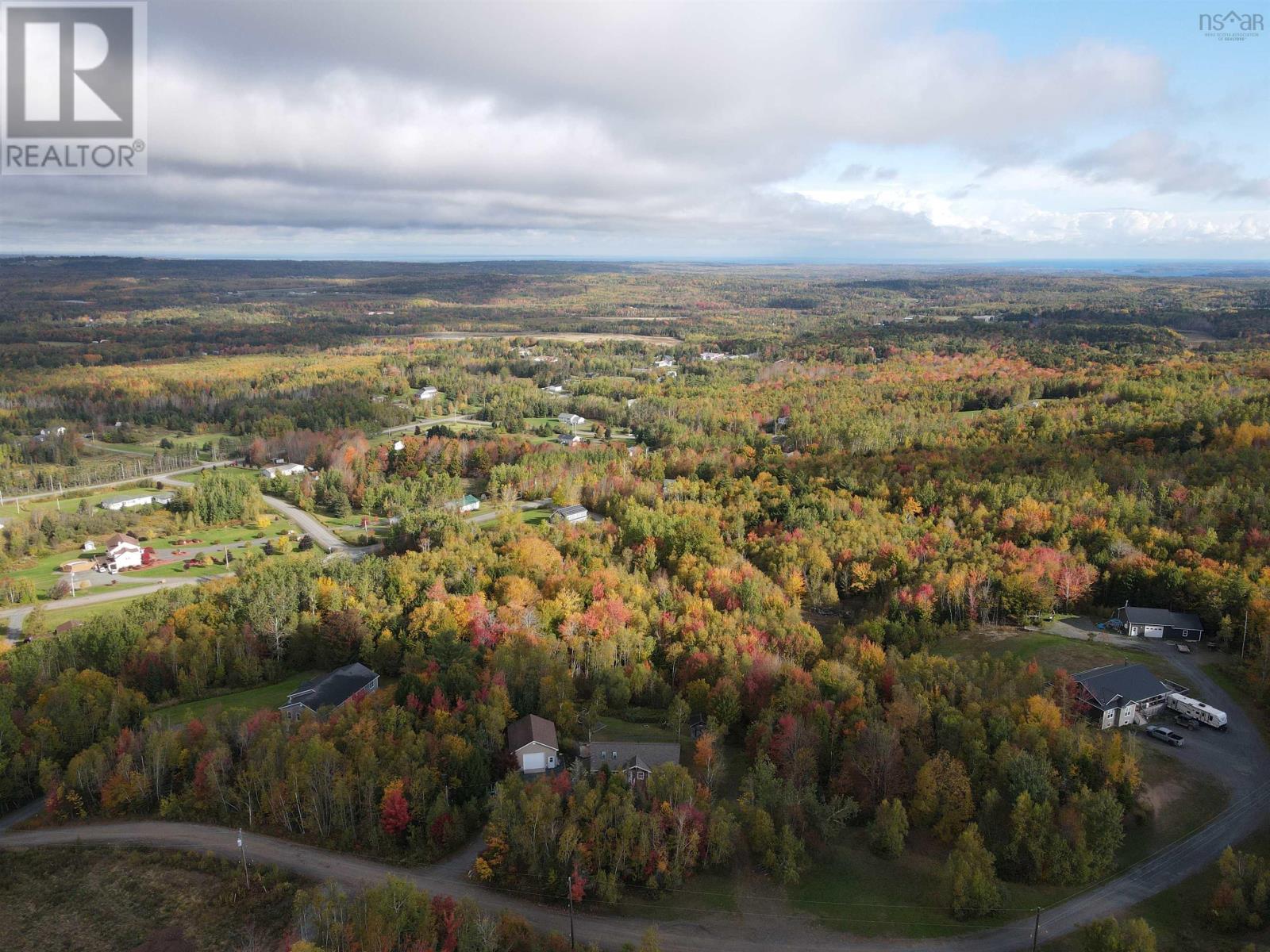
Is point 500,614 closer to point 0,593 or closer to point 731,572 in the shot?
point 731,572

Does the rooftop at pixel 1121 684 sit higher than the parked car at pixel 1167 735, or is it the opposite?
the rooftop at pixel 1121 684

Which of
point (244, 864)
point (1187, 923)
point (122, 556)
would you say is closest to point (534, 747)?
point (244, 864)

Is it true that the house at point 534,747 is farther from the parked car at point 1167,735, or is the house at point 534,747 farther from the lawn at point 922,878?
the parked car at point 1167,735

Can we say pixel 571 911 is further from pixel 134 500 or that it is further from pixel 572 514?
pixel 134 500

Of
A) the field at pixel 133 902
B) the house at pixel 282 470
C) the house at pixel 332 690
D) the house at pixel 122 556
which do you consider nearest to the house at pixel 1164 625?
the house at pixel 332 690

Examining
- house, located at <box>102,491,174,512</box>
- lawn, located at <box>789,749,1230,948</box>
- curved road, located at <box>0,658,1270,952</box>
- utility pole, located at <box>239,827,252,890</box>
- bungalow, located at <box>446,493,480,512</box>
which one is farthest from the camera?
bungalow, located at <box>446,493,480,512</box>

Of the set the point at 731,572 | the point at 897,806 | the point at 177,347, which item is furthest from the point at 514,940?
the point at 177,347

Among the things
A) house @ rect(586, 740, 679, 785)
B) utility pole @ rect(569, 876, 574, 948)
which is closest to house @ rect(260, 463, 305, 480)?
house @ rect(586, 740, 679, 785)

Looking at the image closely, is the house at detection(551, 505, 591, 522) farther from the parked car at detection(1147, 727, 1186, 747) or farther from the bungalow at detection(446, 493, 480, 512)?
the parked car at detection(1147, 727, 1186, 747)
